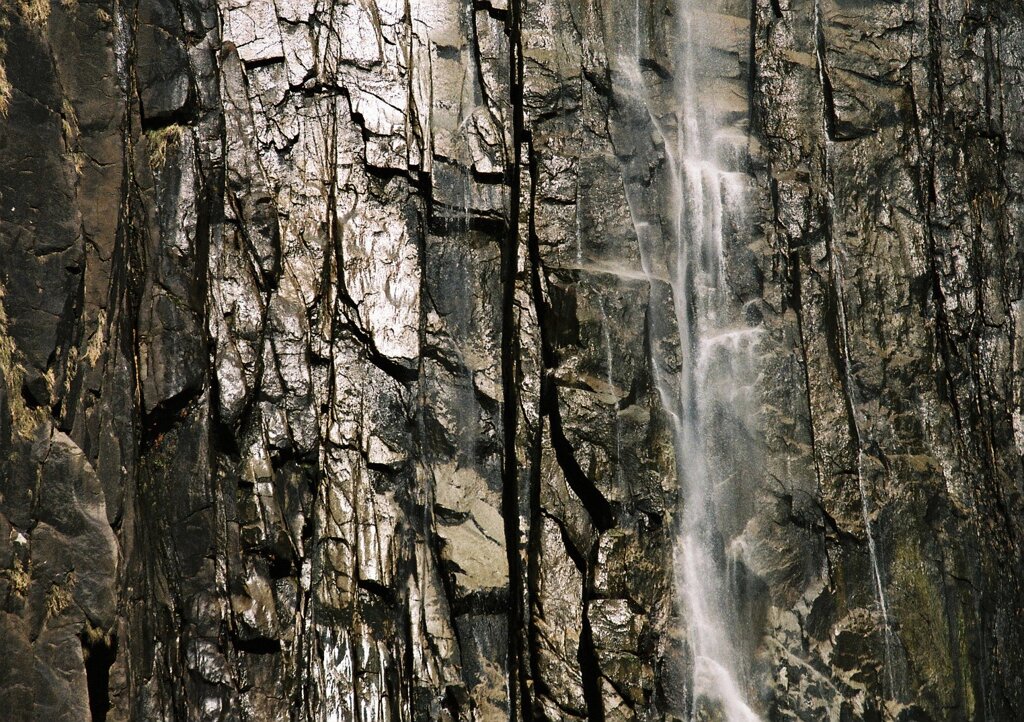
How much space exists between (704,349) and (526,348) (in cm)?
135

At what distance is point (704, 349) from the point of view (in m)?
7.53

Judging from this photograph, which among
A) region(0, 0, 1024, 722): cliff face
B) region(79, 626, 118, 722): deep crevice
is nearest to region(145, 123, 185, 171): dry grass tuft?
region(0, 0, 1024, 722): cliff face

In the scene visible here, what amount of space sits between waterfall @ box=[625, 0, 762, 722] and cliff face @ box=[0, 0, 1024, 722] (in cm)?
5

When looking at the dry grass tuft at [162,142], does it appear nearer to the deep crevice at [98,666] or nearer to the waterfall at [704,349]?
the deep crevice at [98,666]

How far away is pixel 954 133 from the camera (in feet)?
26.0

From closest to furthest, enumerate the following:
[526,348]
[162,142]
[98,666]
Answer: [98,666]
[162,142]
[526,348]

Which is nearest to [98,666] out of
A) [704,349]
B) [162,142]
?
[162,142]

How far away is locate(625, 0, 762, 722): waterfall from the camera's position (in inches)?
281

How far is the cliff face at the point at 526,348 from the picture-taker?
6.47 meters

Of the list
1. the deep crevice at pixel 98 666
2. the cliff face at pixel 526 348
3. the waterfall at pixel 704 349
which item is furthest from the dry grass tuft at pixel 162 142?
the waterfall at pixel 704 349

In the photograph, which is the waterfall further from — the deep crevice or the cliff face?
the deep crevice

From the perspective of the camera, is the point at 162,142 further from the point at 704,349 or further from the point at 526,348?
the point at 704,349

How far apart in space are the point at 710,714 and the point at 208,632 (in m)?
3.46

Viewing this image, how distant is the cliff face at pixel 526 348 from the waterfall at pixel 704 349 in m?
0.05
